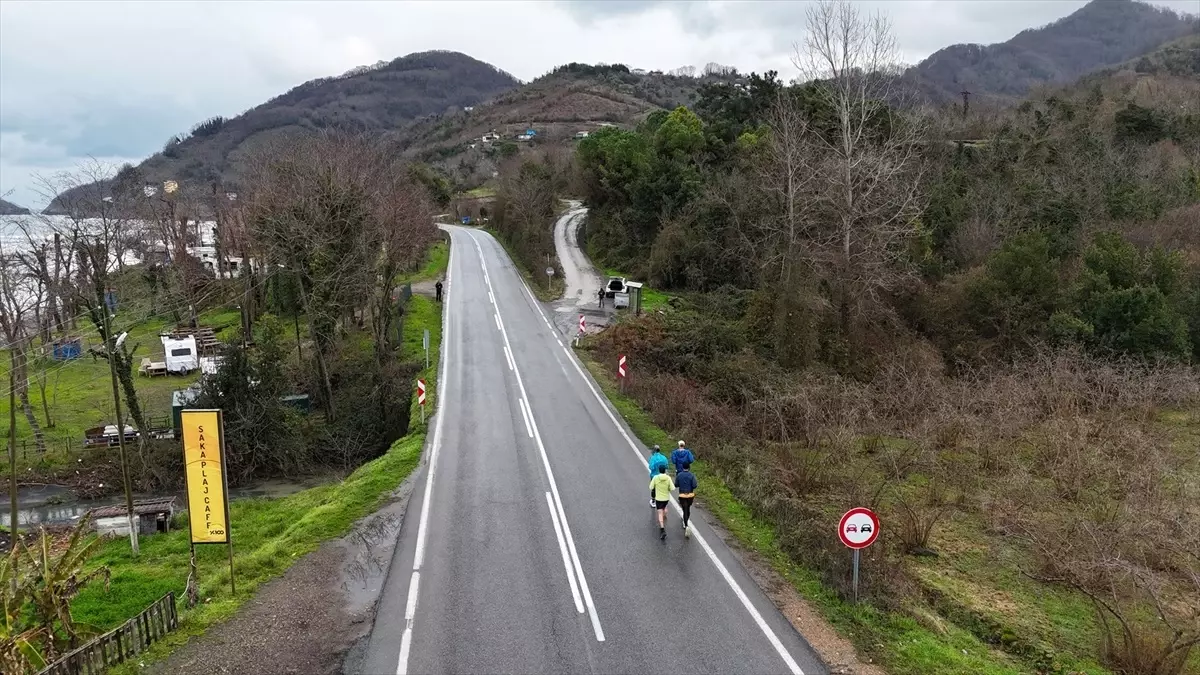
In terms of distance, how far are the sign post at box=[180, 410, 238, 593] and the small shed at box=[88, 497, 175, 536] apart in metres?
11.1

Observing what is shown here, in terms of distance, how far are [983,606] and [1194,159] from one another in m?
44.4

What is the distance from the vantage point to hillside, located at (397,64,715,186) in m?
119

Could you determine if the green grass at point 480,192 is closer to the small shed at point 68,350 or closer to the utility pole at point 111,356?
the small shed at point 68,350

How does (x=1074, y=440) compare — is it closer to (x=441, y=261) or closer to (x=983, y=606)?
(x=983, y=606)

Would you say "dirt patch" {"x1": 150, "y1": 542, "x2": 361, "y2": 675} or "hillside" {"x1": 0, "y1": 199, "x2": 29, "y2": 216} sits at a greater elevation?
"hillside" {"x1": 0, "y1": 199, "x2": 29, "y2": 216}

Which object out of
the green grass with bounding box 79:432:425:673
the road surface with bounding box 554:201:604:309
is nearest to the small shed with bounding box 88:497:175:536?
the green grass with bounding box 79:432:425:673

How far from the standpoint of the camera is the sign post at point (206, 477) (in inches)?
418

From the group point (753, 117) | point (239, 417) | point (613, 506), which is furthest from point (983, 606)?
point (753, 117)

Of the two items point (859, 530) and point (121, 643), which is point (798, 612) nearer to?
point (859, 530)

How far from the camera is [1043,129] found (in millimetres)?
48125

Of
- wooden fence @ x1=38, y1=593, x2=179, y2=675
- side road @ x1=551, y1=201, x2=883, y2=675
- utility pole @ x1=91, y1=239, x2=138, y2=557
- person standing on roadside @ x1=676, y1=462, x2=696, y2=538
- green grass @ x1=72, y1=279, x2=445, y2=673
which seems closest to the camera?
wooden fence @ x1=38, y1=593, x2=179, y2=675

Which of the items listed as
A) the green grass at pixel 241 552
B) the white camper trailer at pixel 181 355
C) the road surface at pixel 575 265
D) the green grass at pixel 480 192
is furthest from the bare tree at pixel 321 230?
the green grass at pixel 480 192

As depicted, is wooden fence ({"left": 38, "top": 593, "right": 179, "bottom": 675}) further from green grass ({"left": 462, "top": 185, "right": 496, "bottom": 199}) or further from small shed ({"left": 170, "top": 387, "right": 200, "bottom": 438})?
green grass ({"left": 462, "top": 185, "right": 496, "bottom": 199})

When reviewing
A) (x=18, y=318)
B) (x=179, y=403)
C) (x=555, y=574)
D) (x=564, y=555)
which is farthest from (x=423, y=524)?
(x=18, y=318)
